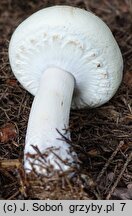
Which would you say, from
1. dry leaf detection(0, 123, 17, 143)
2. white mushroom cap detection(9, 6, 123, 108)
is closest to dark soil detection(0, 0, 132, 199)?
dry leaf detection(0, 123, 17, 143)

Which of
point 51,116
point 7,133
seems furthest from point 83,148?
point 7,133

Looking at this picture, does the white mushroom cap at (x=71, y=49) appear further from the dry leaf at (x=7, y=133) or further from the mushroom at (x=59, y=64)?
the dry leaf at (x=7, y=133)

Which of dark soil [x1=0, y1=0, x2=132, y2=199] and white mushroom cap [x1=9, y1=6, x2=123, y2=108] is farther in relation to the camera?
white mushroom cap [x1=9, y1=6, x2=123, y2=108]

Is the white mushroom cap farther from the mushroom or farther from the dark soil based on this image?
the dark soil

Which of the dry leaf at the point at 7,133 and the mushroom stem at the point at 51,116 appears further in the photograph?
the dry leaf at the point at 7,133

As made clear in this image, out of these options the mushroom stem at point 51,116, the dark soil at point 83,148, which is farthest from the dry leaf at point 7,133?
the mushroom stem at point 51,116

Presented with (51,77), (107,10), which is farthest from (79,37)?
(107,10)

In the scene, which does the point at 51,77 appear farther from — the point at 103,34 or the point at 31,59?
the point at 103,34
